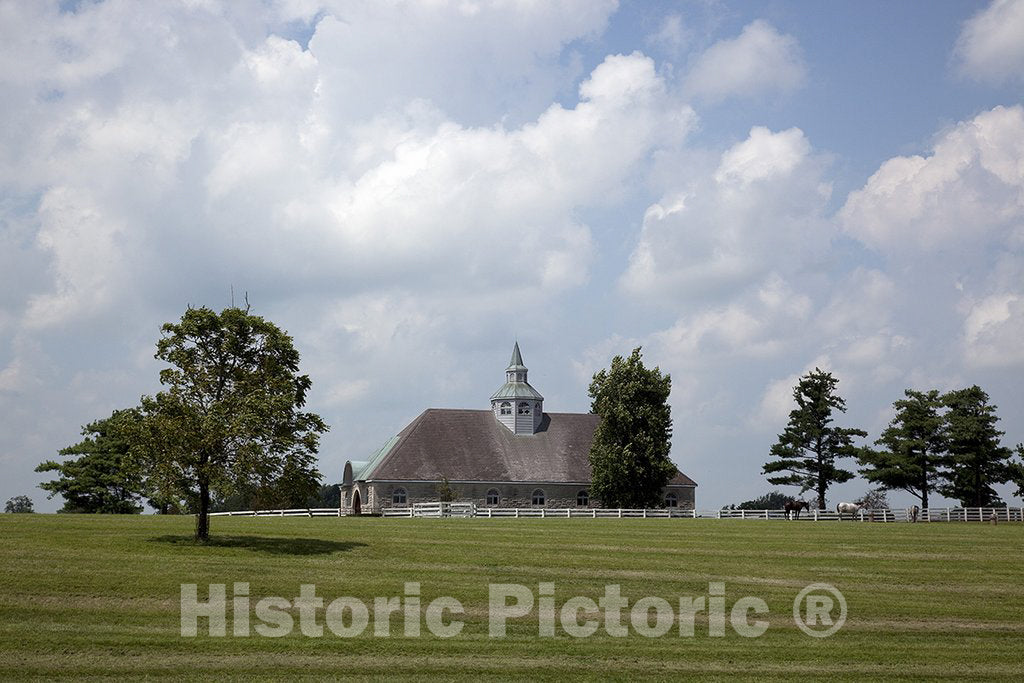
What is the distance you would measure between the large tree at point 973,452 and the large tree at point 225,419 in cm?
6072

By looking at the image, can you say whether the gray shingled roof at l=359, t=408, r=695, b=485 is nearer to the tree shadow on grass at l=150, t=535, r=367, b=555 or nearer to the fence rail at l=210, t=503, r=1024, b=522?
the fence rail at l=210, t=503, r=1024, b=522

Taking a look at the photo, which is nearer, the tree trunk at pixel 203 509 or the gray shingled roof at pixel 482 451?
the tree trunk at pixel 203 509

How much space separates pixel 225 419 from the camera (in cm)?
3278

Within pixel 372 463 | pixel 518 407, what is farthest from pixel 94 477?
pixel 518 407

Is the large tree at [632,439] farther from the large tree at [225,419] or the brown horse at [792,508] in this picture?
the large tree at [225,419]

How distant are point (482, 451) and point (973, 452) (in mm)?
39653

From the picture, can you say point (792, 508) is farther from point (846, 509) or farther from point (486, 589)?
point (486, 589)

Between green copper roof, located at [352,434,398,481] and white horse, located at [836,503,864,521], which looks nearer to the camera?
white horse, located at [836,503,864,521]

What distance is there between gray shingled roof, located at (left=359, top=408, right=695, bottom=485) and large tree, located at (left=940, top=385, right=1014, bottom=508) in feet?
71.6

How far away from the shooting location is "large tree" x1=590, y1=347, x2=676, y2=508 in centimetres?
7200

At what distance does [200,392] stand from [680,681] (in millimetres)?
21881

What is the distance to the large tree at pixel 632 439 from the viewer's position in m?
72.0

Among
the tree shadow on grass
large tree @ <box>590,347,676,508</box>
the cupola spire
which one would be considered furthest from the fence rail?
the tree shadow on grass

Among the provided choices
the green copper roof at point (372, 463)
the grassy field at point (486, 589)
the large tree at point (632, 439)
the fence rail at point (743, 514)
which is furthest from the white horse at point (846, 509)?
the green copper roof at point (372, 463)
